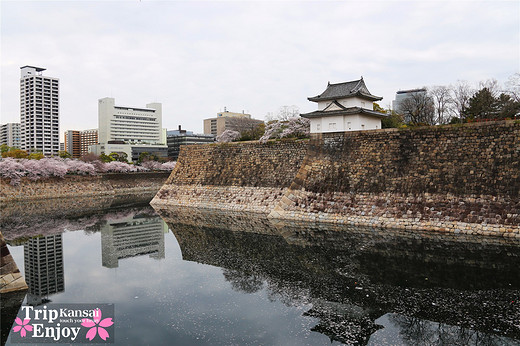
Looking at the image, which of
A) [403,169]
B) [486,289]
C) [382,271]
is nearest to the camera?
[486,289]

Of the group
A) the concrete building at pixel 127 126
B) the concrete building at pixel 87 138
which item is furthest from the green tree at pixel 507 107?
the concrete building at pixel 87 138

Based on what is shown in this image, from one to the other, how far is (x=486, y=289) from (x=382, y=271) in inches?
101

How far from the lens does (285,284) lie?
982 cm

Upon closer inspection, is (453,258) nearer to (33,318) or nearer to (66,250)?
(33,318)

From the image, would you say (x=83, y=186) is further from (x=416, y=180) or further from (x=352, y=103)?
(x=416, y=180)

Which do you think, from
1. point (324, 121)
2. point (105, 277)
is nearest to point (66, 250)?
point (105, 277)

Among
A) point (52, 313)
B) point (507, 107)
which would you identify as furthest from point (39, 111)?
point (52, 313)

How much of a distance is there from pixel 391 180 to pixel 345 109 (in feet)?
27.2

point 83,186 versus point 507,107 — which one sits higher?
point 507,107

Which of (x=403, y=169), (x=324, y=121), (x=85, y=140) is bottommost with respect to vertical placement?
(x=403, y=169)

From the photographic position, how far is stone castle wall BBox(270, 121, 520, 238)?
15.0 meters

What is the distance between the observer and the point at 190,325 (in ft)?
24.7

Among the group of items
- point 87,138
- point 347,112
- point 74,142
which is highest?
point 87,138

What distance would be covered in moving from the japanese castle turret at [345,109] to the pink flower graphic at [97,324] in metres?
20.3
